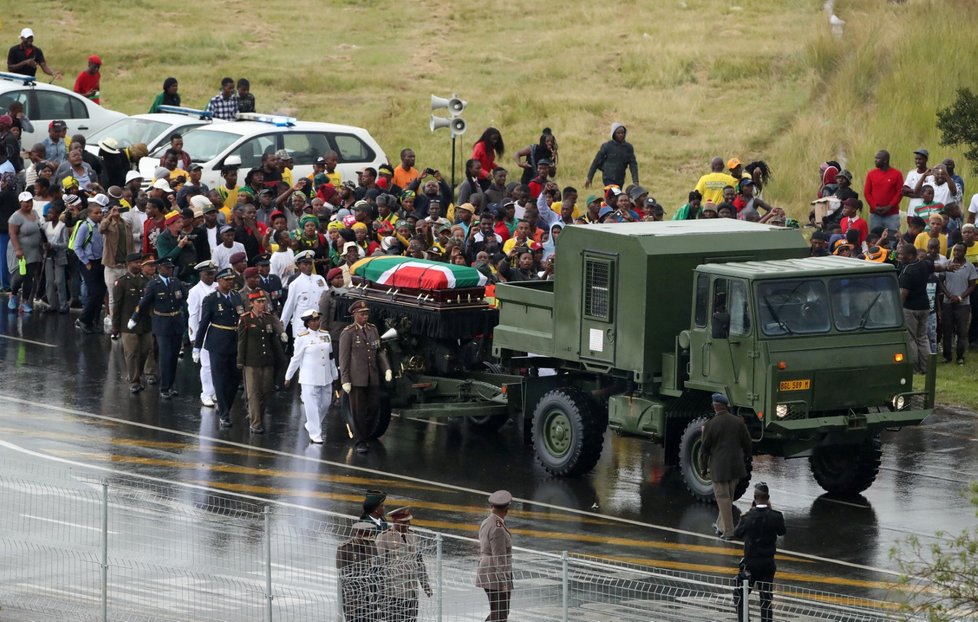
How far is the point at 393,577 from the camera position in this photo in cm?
1312

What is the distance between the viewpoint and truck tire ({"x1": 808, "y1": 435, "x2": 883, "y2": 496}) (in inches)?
752

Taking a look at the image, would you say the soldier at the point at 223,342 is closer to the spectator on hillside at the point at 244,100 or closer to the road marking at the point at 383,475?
the road marking at the point at 383,475

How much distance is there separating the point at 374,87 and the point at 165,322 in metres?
25.0

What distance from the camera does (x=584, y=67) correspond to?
47469 millimetres

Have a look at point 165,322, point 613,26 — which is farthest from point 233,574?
point 613,26

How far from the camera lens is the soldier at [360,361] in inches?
813

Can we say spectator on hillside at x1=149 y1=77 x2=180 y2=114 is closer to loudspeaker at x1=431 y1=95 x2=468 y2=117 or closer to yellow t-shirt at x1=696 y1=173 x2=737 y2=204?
loudspeaker at x1=431 y1=95 x2=468 y2=117

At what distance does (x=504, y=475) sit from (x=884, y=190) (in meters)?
9.51

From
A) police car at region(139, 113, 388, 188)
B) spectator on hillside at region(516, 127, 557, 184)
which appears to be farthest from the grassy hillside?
police car at region(139, 113, 388, 188)

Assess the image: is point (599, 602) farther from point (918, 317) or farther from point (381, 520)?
point (918, 317)

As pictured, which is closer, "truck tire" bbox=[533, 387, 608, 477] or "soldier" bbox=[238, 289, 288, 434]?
"truck tire" bbox=[533, 387, 608, 477]

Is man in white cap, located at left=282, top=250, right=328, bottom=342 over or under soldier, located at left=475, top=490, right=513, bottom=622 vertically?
over

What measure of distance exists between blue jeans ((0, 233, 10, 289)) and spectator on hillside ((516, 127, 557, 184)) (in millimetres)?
8176

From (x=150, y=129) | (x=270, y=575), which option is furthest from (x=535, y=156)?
(x=270, y=575)
